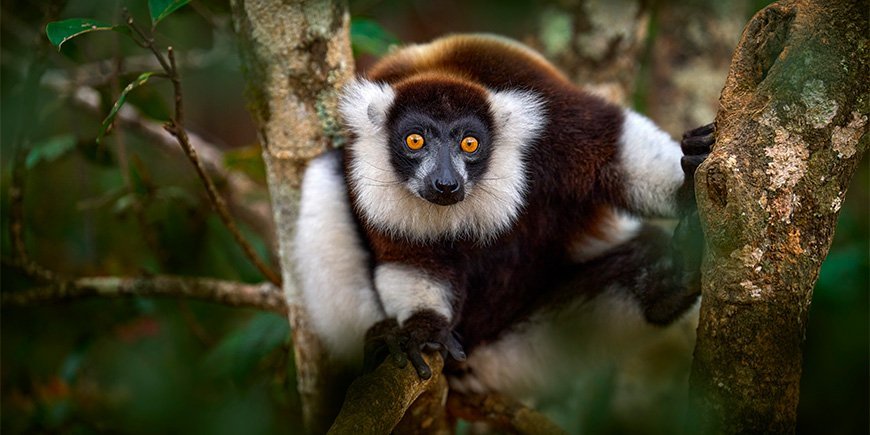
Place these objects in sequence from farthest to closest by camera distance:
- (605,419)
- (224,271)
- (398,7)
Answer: (398,7), (224,271), (605,419)

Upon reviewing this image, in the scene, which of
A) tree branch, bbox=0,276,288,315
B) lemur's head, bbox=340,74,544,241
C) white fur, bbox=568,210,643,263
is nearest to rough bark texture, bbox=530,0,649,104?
white fur, bbox=568,210,643,263

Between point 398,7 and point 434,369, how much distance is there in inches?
127

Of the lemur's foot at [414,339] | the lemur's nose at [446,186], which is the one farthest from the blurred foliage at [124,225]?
the lemur's nose at [446,186]

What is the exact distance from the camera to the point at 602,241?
3271 mm

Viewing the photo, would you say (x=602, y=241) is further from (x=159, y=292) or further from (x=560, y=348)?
(x=159, y=292)

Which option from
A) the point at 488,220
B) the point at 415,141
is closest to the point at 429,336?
the point at 488,220

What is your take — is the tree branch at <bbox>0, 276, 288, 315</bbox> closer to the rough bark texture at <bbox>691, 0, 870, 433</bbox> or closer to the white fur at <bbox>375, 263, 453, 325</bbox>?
the white fur at <bbox>375, 263, 453, 325</bbox>

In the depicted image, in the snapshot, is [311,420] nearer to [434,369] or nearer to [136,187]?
[434,369]

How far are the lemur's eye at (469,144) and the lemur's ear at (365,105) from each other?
34 cm

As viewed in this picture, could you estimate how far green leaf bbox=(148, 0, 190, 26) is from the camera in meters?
2.56

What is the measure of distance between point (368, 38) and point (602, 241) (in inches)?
64.3

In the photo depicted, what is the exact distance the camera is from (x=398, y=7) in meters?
5.15

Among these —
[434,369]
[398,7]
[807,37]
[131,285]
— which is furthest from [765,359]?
[398,7]

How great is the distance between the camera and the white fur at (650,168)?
9.12ft
